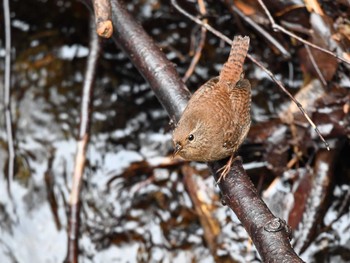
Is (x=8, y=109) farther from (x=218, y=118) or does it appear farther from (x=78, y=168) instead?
(x=218, y=118)

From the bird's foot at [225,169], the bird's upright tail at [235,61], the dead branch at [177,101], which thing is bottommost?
the bird's foot at [225,169]

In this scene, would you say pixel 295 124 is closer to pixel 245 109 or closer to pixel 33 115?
pixel 245 109

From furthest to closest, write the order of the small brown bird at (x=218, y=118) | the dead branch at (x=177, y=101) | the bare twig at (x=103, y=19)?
the small brown bird at (x=218, y=118) < the bare twig at (x=103, y=19) < the dead branch at (x=177, y=101)

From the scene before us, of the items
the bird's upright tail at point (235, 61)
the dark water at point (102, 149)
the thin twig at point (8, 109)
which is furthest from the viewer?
the thin twig at point (8, 109)

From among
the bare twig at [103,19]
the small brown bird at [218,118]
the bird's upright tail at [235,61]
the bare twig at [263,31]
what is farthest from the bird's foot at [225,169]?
the bare twig at [263,31]

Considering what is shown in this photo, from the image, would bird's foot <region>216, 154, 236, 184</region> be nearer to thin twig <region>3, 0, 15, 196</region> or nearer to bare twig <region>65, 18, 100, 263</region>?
bare twig <region>65, 18, 100, 263</region>

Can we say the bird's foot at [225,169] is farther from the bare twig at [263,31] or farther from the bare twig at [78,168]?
the bare twig at [263,31]

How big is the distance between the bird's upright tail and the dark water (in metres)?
1.17

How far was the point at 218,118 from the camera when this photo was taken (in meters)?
4.19

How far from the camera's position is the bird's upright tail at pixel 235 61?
4289 millimetres

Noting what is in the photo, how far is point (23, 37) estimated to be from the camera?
6.16m

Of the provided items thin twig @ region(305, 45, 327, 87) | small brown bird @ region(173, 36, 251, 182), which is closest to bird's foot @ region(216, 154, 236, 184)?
small brown bird @ region(173, 36, 251, 182)

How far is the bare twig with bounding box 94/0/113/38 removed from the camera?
11.7 feet

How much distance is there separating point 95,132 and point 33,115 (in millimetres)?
561
